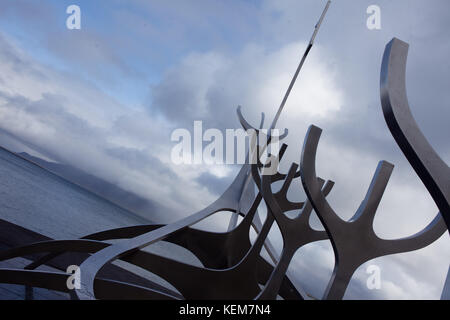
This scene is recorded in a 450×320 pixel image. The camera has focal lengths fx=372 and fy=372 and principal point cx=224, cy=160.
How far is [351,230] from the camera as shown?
4066 millimetres

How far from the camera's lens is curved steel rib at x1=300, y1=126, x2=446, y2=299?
400 cm

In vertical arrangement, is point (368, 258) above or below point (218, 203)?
below

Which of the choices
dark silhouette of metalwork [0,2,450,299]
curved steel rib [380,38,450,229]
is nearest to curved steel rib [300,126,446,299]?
dark silhouette of metalwork [0,2,450,299]

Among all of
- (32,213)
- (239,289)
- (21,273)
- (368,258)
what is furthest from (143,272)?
(368,258)

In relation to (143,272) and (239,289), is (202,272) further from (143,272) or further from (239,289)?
(143,272)

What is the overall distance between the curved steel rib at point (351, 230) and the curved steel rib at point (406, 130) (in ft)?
4.60

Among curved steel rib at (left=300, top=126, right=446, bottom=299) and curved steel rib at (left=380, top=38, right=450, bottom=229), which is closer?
curved steel rib at (left=380, top=38, right=450, bottom=229)

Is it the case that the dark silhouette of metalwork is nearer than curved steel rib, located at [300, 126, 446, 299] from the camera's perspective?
Yes

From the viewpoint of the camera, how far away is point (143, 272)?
18.3m

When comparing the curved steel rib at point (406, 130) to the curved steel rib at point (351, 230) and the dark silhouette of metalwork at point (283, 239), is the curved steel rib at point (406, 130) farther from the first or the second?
the curved steel rib at point (351, 230)

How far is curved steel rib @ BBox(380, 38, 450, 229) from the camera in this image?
2.58 metres

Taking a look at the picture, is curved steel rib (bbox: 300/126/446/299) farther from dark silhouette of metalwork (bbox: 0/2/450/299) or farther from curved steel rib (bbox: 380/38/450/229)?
curved steel rib (bbox: 380/38/450/229)

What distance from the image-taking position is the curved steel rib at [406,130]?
8.46 feet
